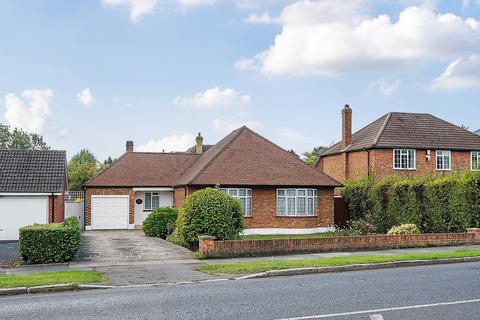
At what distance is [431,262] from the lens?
16906mm

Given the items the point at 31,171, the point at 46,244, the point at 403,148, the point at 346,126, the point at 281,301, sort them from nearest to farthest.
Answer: the point at 281,301 → the point at 46,244 → the point at 31,171 → the point at 403,148 → the point at 346,126

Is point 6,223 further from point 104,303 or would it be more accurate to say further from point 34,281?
point 104,303

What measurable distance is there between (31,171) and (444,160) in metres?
26.6

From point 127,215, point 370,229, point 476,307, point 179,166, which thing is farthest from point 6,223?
point 476,307

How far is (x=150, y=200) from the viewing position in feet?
122

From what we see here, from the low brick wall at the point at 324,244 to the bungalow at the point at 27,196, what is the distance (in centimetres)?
1146

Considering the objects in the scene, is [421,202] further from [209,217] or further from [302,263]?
[302,263]

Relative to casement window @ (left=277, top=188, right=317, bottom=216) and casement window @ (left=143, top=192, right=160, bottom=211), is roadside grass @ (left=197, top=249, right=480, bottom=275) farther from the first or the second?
casement window @ (left=143, top=192, right=160, bottom=211)

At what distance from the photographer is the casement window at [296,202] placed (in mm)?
30641

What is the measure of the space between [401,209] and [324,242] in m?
9.31

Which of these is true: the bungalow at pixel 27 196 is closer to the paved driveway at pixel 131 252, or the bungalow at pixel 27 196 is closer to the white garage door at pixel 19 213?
the white garage door at pixel 19 213

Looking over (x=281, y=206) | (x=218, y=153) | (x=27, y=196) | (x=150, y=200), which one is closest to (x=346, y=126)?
(x=281, y=206)

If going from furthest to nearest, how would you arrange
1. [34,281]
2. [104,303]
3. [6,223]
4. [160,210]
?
[160,210], [6,223], [34,281], [104,303]

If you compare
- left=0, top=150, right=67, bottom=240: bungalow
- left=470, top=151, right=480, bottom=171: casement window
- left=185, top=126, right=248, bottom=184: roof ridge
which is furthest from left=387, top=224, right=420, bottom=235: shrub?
left=470, top=151, right=480, bottom=171: casement window
